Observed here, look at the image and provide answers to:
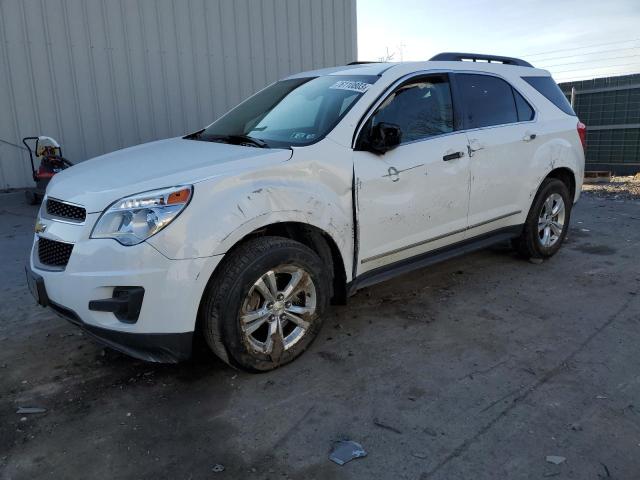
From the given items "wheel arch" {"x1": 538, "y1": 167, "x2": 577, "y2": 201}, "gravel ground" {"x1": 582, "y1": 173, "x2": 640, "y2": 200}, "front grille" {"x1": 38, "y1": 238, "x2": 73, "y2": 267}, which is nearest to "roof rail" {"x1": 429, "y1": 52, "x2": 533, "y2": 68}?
"wheel arch" {"x1": 538, "y1": 167, "x2": 577, "y2": 201}

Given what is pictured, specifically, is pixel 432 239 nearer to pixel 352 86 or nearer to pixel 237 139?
pixel 352 86

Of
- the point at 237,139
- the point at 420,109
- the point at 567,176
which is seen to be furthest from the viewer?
the point at 567,176

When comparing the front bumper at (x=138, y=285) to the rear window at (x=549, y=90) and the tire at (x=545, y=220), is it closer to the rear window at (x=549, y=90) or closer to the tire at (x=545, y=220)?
the tire at (x=545, y=220)

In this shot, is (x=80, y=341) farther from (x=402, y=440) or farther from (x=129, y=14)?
(x=129, y=14)

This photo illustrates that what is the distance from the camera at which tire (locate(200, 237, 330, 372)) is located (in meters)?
2.92

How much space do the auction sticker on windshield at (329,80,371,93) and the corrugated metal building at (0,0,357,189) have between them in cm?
616

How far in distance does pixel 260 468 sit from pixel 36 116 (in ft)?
25.8

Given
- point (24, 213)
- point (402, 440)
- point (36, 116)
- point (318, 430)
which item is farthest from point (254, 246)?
point (36, 116)

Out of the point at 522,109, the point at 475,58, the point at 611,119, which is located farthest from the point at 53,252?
the point at 611,119

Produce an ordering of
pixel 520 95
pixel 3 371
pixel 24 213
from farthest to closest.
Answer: pixel 24 213 → pixel 520 95 → pixel 3 371

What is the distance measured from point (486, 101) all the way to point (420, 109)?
0.84m

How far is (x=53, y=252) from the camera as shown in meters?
3.07

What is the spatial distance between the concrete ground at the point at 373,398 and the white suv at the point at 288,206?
1.11ft

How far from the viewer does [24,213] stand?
750 cm
